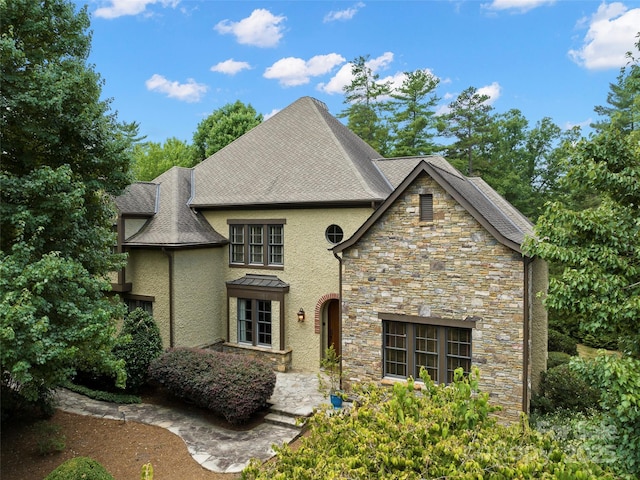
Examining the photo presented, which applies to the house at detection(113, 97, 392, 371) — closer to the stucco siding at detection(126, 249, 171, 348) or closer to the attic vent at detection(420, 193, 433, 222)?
the stucco siding at detection(126, 249, 171, 348)

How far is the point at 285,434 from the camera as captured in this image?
10539 millimetres

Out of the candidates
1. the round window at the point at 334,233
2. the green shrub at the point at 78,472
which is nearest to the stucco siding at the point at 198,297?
the round window at the point at 334,233

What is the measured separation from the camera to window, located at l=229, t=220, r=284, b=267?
15812 mm

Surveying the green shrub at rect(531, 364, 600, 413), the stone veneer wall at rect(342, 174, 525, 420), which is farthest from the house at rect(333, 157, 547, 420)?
the green shrub at rect(531, 364, 600, 413)

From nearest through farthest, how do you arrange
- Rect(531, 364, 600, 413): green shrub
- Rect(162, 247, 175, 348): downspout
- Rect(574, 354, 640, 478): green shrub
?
Rect(574, 354, 640, 478): green shrub, Rect(531, 364, 600, 413): green shrub, Rect(162, 247, 175, 348): downspout

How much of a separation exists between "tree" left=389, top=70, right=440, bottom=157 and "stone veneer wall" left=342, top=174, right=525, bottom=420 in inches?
838

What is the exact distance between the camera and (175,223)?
1565 cm

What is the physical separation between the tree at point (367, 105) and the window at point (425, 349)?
23.3 m

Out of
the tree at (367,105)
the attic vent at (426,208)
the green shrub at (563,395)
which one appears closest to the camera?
the attic vent at (426,208)

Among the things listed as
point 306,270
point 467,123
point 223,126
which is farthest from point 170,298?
point 467,123

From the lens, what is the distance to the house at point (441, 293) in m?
10.2

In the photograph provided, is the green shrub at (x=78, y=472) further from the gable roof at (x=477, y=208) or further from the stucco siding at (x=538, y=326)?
the stucco siding at (x=538, y=326)

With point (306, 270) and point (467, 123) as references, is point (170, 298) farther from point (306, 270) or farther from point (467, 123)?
point (467, 123)

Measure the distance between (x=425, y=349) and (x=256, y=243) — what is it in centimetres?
765
